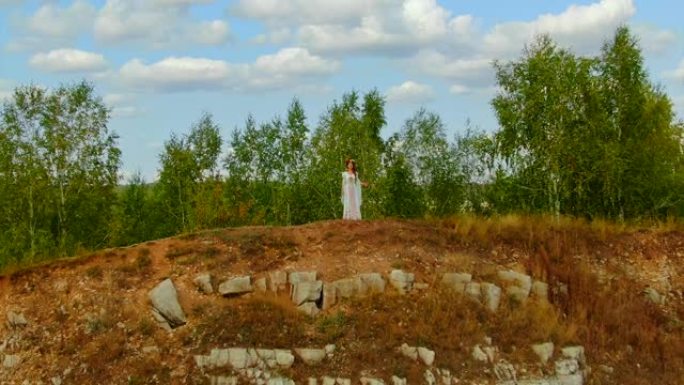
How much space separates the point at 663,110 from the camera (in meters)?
33.3

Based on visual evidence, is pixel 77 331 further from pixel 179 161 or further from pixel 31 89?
pixel 179 161

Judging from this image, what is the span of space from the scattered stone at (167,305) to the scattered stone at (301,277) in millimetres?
2414

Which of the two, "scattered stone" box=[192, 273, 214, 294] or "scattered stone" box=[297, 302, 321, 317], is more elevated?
"scattered stone" box=[192, 273, 214, 294]

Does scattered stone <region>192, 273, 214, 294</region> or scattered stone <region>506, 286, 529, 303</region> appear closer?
scattered stone <region>192, 273, 214, 294</region>

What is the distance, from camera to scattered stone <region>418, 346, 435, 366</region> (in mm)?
13820

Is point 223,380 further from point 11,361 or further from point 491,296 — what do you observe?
point 491,296

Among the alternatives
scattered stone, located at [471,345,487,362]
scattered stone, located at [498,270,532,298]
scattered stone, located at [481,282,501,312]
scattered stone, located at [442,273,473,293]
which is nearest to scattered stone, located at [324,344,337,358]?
scattered stone, located at [471,345,487,362]

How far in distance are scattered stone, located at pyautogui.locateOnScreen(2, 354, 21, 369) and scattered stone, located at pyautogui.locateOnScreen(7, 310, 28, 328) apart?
0.74 meters

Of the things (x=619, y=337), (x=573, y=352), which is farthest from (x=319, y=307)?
(x=619, y=337)

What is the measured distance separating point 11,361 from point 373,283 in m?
Answer: 7.71

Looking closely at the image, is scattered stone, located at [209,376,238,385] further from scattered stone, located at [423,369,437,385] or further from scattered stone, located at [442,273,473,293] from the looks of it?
scattered stone, located at [442,273,473,293]

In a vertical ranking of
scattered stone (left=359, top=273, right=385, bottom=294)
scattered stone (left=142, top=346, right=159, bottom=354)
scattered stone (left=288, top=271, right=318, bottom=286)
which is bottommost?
scattered stone (left=142, top=346, right=159, bottom=354)

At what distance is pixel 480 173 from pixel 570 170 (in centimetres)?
1273

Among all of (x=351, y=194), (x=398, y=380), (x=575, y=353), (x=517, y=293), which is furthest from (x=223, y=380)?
(x=575, y=353)
